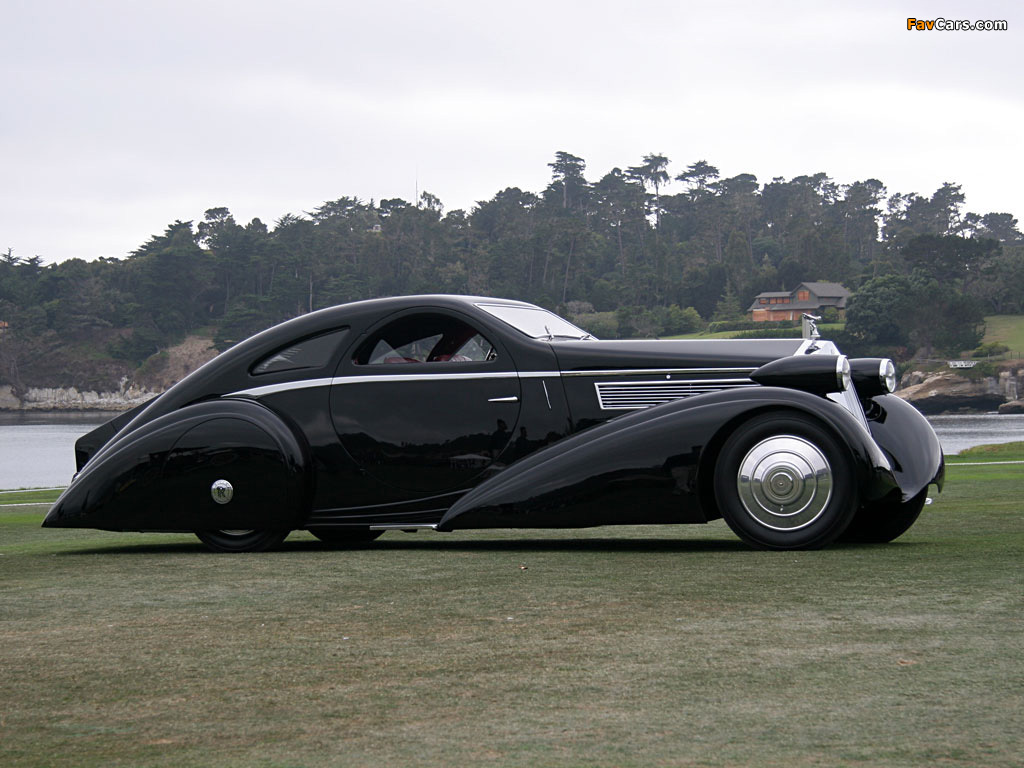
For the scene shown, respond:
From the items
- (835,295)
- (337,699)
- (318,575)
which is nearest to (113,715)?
(337,699)

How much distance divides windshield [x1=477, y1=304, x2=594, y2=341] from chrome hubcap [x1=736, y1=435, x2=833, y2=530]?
1.96 meters

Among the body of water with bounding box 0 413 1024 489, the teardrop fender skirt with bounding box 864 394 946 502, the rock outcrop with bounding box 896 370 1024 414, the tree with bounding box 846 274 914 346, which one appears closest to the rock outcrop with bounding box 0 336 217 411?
the body of water with bounding box 0 413 1024 489

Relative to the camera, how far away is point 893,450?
351 inches

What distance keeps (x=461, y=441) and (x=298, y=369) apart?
4.60ft

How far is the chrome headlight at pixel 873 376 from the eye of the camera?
899 cm

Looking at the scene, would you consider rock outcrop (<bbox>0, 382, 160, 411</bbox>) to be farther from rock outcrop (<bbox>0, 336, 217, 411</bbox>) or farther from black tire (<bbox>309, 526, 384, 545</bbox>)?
black tire (<bbox>309, 526, 384, 545</bbox>)

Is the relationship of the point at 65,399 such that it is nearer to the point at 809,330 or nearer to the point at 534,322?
the point at 534,322

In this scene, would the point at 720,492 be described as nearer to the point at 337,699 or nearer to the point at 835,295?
the point at 337,699

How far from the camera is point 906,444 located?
8977 millimetres

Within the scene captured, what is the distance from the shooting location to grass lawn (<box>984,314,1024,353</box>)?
485ft

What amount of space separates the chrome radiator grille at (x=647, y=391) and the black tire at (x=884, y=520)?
135cm

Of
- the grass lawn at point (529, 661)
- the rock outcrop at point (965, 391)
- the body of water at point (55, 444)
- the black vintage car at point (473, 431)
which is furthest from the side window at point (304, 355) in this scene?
the rock outcrop at point (965, 391)

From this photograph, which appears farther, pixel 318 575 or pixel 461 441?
pixel 461 441

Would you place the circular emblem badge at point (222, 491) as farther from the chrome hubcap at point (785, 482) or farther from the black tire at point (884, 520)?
the black tire at point (884, 520)
